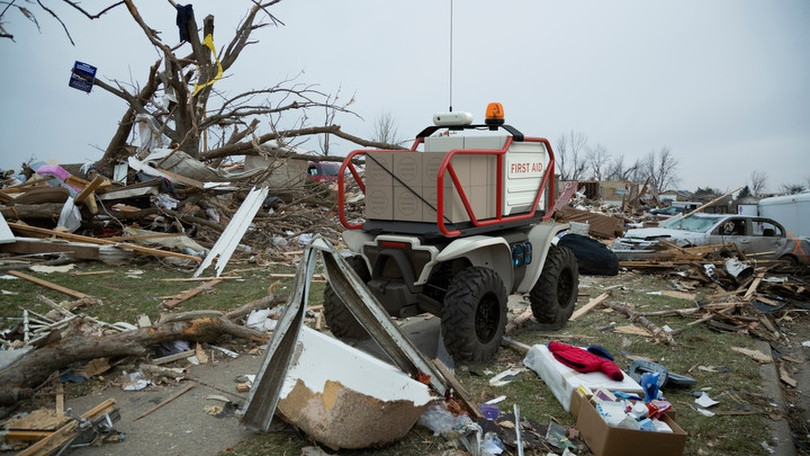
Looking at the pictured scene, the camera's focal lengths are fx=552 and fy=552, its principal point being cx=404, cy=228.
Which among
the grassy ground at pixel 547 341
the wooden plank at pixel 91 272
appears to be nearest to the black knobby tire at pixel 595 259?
the grassy ground at pixel 547 341

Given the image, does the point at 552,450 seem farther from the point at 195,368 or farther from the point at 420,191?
the point at 195,368

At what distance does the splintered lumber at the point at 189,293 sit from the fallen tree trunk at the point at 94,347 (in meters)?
1.65

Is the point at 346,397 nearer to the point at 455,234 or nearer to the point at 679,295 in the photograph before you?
the point at 455,234

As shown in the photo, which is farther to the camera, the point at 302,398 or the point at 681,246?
the point at 681,246

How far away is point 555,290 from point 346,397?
374 centimetres

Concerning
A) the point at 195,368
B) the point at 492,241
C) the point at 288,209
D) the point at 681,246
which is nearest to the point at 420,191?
the point at 492,241

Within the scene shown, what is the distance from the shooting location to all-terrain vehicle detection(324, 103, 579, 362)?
503 cm

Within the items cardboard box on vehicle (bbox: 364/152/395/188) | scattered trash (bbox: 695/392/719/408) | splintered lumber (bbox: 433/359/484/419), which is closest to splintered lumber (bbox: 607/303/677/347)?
scattered trash (bbox: 695/392/719/408)

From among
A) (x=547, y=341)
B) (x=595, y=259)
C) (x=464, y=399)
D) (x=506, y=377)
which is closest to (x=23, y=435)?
(x=464, y=399)

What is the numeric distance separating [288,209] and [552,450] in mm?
10306

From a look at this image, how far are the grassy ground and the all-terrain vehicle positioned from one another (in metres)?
0.61

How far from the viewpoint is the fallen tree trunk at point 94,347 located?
13.5 ft

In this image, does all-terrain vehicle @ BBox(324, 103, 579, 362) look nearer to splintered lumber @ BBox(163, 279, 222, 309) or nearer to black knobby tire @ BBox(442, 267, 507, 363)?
black knobby tire @ BBox(442, 267, 507, 363)

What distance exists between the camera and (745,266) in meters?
9.77
